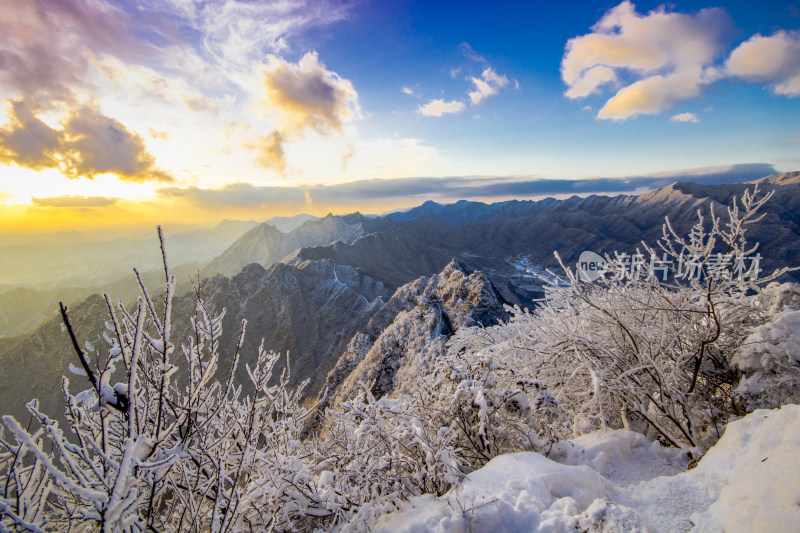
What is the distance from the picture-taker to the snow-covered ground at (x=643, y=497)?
2.28 meters

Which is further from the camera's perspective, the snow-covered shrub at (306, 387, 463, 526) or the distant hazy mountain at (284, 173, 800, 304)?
the distant hazy mountain at (284, 173, 800, 304)

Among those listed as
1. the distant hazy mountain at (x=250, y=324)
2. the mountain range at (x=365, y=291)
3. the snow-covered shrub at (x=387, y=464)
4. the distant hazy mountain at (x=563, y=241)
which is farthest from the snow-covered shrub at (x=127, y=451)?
the distant hazy mountain at (x=563, y=241)

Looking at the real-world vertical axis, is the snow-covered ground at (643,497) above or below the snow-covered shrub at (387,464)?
above

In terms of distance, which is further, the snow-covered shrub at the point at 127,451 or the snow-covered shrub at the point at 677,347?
the snow-covered shrub at the point at 677,347

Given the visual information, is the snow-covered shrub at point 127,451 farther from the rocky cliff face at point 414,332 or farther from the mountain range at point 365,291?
the rocky cliff face at point 414,332

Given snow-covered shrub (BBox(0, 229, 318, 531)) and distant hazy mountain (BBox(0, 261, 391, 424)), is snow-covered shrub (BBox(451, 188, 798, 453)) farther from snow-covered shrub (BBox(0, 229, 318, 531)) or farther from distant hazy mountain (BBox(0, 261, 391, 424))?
distant hazy mountain (BBox(0, 261, 391, 424))

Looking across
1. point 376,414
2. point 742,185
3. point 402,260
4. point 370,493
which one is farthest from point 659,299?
point 742,185

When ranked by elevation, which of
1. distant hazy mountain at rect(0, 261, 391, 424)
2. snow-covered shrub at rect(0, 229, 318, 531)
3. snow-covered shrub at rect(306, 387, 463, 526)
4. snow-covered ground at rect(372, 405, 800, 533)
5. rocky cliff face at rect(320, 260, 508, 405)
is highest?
snow-covered shrub at rect(0, 229, 318, 531)

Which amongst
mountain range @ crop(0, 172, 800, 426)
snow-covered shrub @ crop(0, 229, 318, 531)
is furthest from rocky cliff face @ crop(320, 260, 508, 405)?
snow-covered shrub @ crop(0, 229, 318, 531)

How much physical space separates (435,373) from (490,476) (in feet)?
8.84

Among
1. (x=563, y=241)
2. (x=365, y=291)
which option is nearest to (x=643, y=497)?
(x=365, y=291)

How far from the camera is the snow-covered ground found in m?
2.28

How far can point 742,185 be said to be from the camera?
174m

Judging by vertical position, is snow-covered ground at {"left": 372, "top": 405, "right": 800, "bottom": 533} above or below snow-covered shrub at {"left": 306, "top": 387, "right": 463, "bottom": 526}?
above
